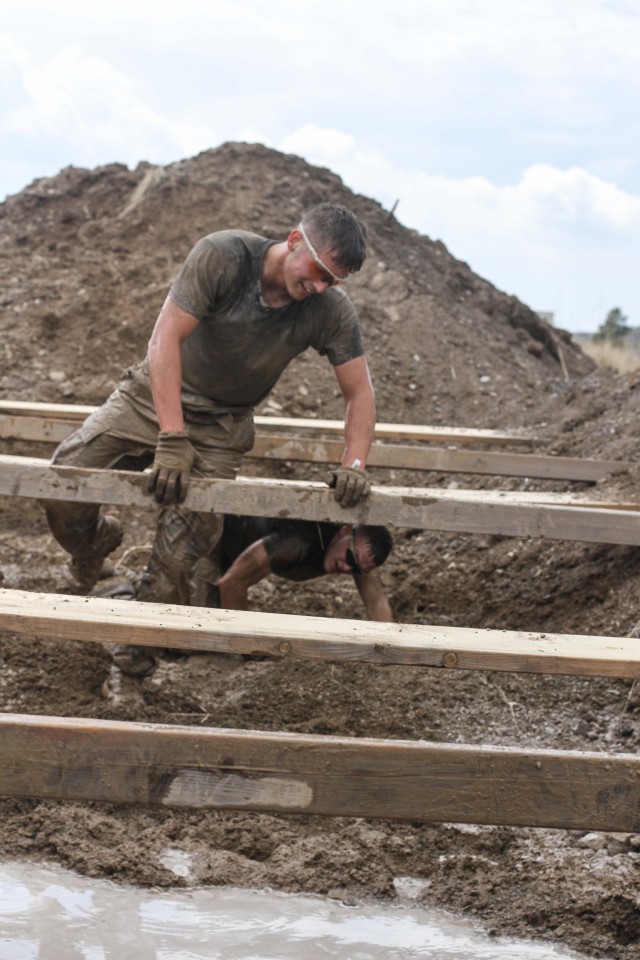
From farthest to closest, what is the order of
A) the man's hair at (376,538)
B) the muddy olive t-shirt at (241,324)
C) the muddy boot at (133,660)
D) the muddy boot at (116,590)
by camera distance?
the muddy boot at (116,590) → the man's hair at (376,538) → the muddy boot at (133,660) → the muddy olive t-shirt at (241,324)

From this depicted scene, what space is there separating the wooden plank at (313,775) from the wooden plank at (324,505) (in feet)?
5.61

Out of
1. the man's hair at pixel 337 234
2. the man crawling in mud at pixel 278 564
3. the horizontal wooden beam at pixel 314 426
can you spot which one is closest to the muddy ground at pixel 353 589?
the man crawling in mud at pixel 278 564

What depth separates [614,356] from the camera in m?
13.0

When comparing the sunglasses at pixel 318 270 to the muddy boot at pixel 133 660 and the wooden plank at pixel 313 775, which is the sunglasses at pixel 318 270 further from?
the wooden plank at pixel 313 775

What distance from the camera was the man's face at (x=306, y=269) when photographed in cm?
402

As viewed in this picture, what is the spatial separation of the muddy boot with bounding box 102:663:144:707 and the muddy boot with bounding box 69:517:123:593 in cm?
67

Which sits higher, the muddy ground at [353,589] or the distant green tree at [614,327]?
the distant green tree at [614,327]

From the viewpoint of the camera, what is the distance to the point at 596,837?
338 centimetres

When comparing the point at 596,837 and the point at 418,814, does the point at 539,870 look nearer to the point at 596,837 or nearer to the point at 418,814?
the point at 596,837

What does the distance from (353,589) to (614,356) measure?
26.9ft

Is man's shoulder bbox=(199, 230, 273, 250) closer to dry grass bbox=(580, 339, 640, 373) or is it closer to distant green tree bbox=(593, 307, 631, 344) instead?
dry grass bbox=(580, 339, 640, 373)

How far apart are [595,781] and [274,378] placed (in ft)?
8.73

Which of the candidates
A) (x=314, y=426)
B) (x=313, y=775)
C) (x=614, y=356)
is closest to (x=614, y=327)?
(x=614, y=356)

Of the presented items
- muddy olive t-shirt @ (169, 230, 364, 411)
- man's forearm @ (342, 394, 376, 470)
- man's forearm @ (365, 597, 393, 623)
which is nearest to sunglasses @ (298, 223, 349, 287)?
muddy olive t-shirt @ (169, 230, 364, 411)
